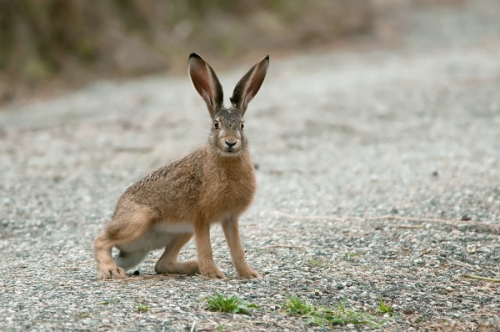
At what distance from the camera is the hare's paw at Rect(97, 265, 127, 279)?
6.32 m

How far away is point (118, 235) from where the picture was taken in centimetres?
646

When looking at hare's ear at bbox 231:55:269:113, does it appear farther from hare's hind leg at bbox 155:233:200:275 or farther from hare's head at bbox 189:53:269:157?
hare's hind leg at bbox 155:233:200:275

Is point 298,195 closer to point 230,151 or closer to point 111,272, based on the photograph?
point 230,151

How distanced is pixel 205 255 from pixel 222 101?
119 centimetres

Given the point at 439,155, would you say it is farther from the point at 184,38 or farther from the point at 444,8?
the point at 444,8

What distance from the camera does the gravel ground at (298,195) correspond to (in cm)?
570

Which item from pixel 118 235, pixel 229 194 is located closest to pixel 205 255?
pixel 229 194

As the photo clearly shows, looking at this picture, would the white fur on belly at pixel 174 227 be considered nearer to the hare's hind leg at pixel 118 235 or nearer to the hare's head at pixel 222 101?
the hare's hind leg at pixel 118 235

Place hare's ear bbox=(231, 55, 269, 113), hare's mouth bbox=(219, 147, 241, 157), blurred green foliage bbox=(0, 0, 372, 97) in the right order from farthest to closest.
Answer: blurred green foliage bbox=(0, 0, 372, 97)
hare's ear bbox=(231, 55, 269, 113)
hare's mouth bbox=(219, 147, 241, 157)

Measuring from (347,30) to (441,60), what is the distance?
148 inches

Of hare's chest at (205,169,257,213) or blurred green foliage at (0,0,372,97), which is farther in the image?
blurred green foliage at (0,0,372,97)

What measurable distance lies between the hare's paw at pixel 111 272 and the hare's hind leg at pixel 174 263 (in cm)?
40

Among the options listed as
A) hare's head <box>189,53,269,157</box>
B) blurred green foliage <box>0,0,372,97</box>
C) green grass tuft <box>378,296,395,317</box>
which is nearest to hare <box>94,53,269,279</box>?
hare's head <box>189,53,269,157</box>

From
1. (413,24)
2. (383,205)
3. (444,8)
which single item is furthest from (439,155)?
(444,8)
